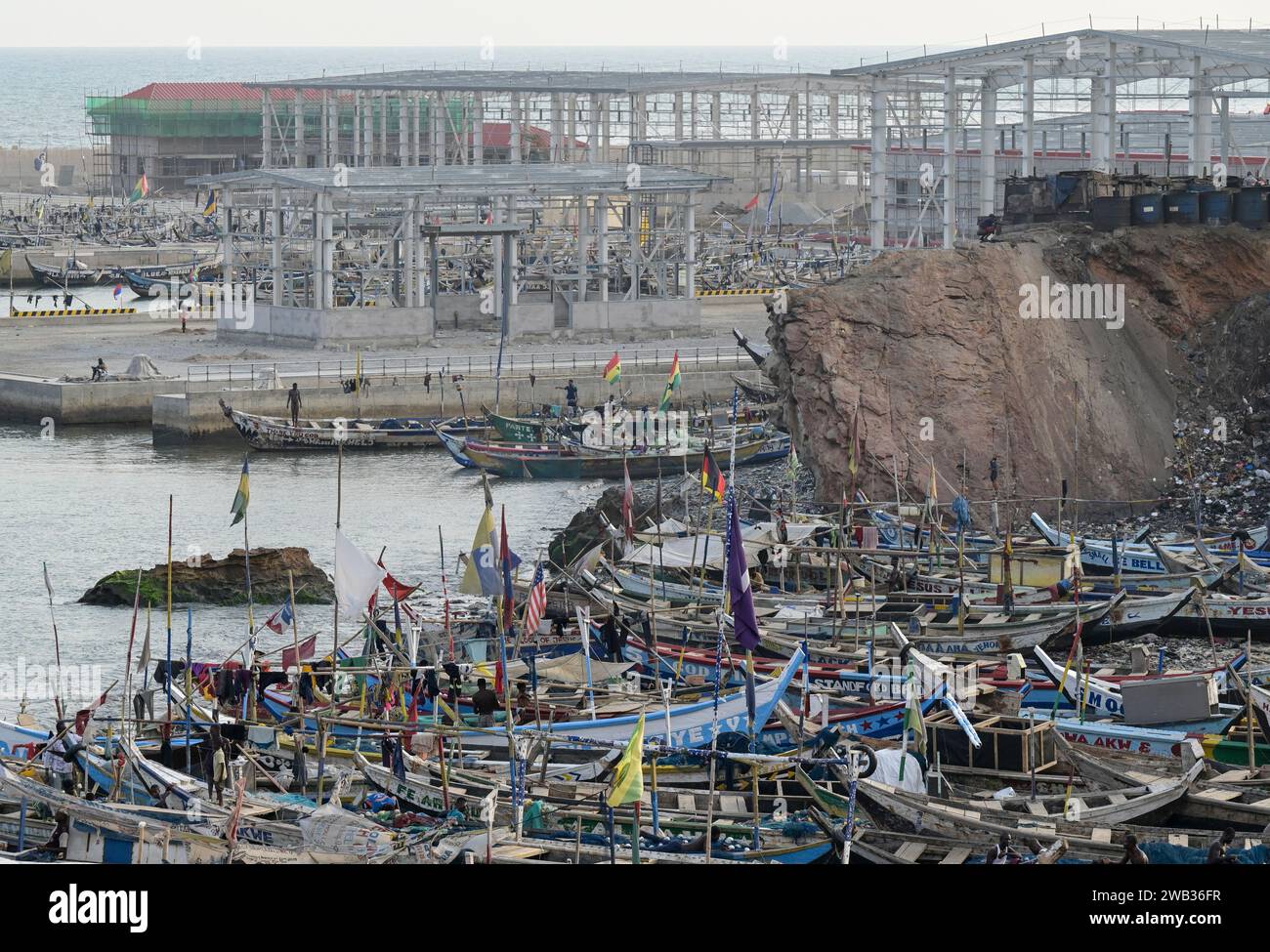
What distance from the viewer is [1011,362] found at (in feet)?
162

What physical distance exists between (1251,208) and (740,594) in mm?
30629

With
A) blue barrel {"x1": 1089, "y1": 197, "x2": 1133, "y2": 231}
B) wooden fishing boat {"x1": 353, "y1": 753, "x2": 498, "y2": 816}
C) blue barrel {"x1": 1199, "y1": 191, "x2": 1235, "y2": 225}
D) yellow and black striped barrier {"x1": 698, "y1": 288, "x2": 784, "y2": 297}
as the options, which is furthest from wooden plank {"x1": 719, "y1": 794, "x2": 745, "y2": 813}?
yellow and black striped barrier {"x1": 698, "y1": 288, "x2": 784, "y2": 297}

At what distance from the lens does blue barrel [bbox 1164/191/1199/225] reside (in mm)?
53500

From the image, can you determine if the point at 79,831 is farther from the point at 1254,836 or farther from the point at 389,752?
the point at 1254,836

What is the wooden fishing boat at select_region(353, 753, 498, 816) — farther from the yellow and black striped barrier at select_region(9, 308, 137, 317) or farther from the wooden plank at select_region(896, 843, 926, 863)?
the yellow and black striped barrier at select_region(9, 308, 137, 317)

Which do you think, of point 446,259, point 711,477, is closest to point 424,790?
point 711,477

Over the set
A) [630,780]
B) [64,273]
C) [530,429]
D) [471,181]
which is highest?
[471,181]

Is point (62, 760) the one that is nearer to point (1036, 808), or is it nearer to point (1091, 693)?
point (1036, 808)

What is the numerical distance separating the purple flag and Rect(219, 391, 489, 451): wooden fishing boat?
118 ft

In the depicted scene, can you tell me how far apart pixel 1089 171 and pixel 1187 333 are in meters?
6.19

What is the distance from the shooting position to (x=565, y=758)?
28109 mm

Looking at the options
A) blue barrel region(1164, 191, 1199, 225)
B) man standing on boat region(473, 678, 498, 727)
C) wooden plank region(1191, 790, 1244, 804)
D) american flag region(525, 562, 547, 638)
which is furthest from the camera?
blue barrel region(1164, 191, 1199, 225)

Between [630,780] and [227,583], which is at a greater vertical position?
[630,780]

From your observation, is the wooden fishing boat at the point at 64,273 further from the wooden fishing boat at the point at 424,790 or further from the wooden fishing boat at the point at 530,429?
the wooden fishing boat at the point at 424,790
